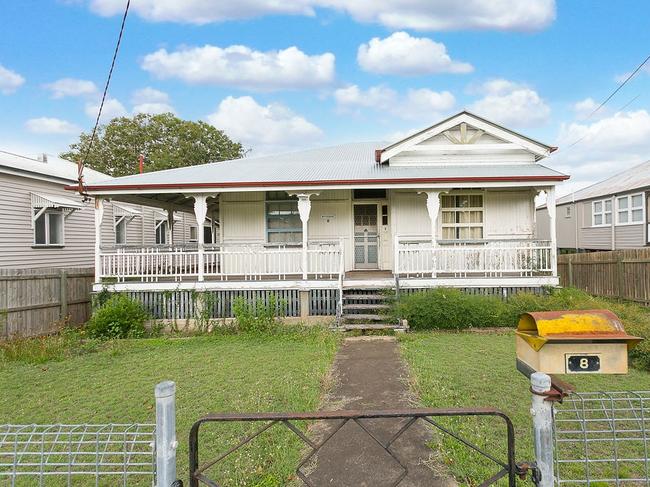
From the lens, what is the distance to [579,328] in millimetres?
2529

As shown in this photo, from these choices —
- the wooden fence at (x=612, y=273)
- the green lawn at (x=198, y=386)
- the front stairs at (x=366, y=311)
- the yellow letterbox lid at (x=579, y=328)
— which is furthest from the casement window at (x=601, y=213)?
the yellow letterbox lid at (x=579, y=328)

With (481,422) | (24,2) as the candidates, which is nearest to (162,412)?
(481,422)

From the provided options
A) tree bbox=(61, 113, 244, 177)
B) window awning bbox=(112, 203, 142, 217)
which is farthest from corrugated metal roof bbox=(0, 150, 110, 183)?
tree bbox=(61, 113, 244, 177)

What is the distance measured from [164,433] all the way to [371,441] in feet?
8.89

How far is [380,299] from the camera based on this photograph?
10555 mm

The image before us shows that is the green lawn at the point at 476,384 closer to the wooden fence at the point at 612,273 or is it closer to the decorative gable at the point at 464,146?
the wooden fence at the point at 612,273

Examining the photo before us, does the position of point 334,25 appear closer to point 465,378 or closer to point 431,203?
point 431,203

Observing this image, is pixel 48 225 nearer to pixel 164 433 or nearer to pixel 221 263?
pixel 221 263

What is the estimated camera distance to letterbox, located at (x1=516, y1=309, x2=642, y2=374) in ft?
8.11

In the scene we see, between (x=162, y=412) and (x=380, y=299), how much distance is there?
29.0 feet

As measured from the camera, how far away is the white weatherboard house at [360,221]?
415 inches

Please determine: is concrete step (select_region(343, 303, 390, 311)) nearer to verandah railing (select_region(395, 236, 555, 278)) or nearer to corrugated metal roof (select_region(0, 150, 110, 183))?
verandah railing (select_region(395, 236, 555, 278))

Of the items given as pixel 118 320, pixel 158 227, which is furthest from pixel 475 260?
pixel 158 227

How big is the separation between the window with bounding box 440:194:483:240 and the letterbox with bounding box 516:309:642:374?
10090 mm
